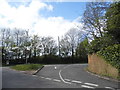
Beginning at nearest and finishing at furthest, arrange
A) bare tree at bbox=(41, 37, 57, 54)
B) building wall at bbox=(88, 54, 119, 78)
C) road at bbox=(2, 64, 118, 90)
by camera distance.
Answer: road at bbox=(2, 64, 118, 90) < building wall at bbox=(88, 54, 119, 78) < bare tree at bbox=(41, 37, 57, 54)

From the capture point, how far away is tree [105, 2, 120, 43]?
17312 mm

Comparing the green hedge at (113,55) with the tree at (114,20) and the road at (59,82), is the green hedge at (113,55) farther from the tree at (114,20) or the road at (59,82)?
the road at (59,82)

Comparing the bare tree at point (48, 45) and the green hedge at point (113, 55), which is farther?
the bare tree at point (48, 45)

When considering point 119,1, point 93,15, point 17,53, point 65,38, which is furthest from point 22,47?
point 119,1

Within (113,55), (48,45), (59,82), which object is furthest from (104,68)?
(48,45)

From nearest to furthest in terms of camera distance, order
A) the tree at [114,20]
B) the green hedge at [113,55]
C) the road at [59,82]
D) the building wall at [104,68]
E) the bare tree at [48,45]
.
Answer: the road at [59,82]
the green hedge at [113,55]
the building wall at [104,68]
the tree at [114,20]
the bare tree at [48,45]

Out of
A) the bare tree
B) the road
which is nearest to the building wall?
the road

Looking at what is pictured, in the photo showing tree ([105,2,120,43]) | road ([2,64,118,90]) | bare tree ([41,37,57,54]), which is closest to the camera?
road ([2,64,118,90])

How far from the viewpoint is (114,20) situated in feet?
57.1

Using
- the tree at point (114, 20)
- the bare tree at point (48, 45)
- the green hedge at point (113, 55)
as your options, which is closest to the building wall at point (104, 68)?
the green hedge at point (113, 55)

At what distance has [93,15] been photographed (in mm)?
29391

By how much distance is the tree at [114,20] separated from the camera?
56.8 ft

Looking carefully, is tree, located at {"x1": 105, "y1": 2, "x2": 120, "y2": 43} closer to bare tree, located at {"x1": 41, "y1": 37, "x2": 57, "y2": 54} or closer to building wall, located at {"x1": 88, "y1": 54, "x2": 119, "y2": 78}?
building wall, located at {"x1": 88, "y1": 54, "x2": 119, "y2": 78}

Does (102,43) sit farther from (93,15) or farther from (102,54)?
(93,15)
